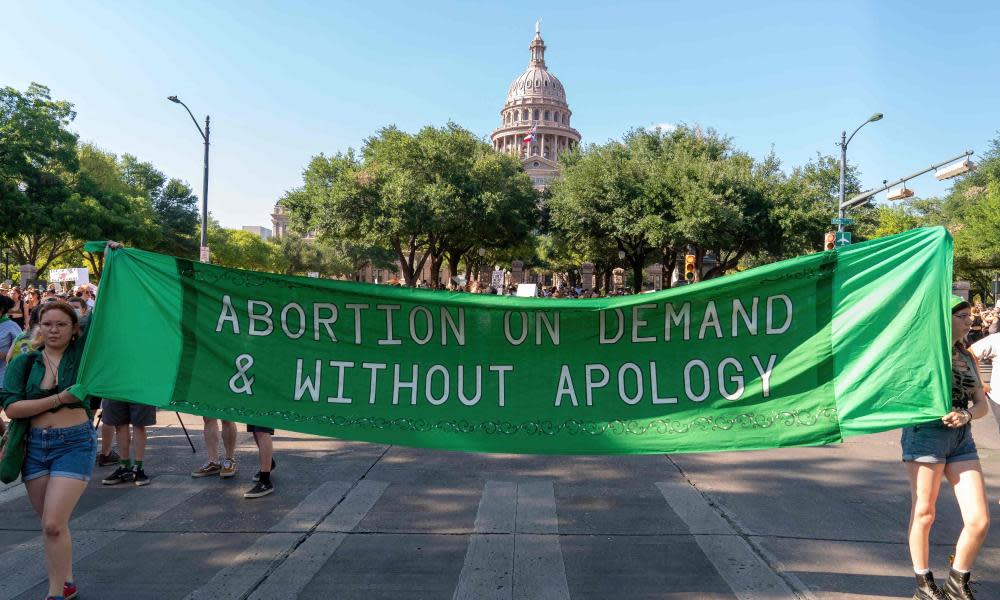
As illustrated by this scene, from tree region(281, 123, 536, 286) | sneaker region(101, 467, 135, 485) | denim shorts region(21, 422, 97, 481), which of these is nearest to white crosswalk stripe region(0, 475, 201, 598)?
sneaker region(101, 467, 135, 485)

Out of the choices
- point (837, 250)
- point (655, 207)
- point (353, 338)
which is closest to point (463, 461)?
point (353, 338)

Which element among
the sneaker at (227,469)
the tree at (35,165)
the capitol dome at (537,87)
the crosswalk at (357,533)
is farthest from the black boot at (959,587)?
the capitol dome at (537,87)

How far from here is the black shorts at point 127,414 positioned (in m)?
6.12

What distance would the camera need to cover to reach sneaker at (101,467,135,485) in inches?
242

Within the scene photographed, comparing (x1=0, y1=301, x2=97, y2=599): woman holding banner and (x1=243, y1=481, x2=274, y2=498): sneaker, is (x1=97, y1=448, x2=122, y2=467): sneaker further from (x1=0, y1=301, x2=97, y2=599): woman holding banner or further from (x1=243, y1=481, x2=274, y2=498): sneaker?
(x1=0, y1=301, x2=97, y2=599): woman holding banner

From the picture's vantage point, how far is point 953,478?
370 cm

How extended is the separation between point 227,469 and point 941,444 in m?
5.74

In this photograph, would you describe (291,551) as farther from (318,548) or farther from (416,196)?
(416,196)

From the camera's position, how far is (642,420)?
4.08 meters

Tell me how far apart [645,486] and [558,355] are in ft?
8.43

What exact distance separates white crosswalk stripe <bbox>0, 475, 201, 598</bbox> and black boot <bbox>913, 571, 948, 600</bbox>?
16.7ft

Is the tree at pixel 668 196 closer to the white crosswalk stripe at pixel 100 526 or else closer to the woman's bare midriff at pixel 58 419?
the white crosswalk stripe at pixel 100 526

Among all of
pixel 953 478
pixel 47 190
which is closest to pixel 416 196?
pixel 47 190

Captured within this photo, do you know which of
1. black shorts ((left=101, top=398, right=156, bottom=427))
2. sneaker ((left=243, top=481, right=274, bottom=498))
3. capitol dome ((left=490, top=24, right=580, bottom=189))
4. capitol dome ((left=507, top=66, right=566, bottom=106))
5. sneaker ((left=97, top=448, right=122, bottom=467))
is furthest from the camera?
capitol dome ((left=507, top=66, right=566, bottom=106))
